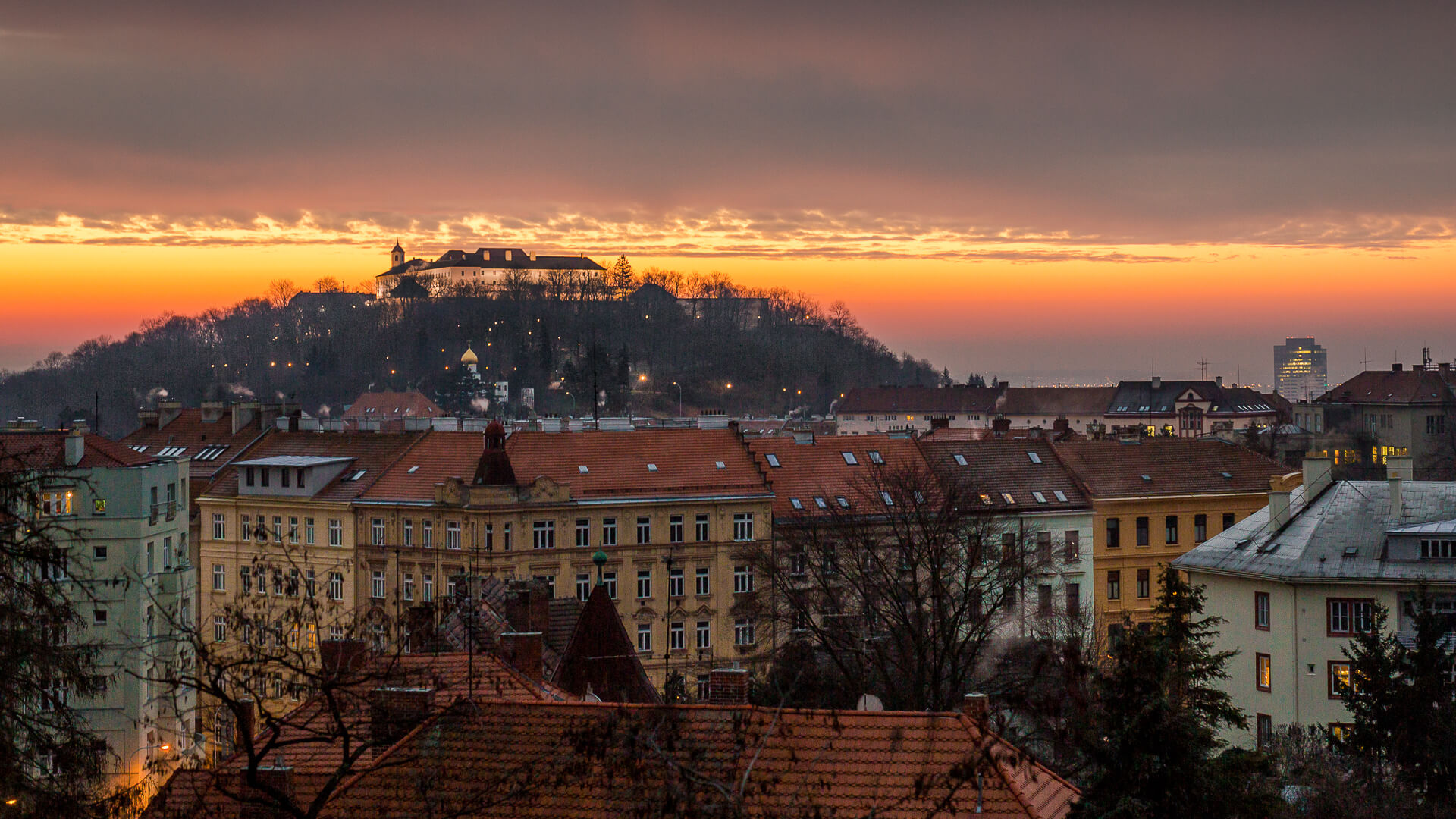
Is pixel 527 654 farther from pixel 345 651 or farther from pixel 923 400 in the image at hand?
pixel 923 400

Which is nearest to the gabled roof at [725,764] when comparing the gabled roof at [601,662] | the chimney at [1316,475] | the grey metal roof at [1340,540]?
the gabled roof at [601,662]

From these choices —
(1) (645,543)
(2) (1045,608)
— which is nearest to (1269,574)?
(2) (1045,608)

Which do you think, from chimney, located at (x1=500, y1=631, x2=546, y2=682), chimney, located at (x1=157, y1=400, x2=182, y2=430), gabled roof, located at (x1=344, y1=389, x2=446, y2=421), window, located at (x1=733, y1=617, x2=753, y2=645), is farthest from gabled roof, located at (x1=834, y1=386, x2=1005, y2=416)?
chimney, located at (x1=500, y1=631, x2=546, y2=682)

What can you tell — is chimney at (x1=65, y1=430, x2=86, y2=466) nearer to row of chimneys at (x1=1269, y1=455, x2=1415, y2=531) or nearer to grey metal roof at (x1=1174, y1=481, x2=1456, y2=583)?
grey metal roof at (x1=1174, y1=481, x2=1456, y2=583)

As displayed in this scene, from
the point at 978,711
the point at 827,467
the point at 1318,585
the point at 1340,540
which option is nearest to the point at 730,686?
the point at 978,711

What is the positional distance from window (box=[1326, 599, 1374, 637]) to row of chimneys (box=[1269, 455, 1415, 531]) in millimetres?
2971

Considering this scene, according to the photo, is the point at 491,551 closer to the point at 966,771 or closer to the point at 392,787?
the point at 392,787

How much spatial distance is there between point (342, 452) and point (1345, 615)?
34860mm

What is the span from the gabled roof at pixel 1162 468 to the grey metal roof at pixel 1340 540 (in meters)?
16.3

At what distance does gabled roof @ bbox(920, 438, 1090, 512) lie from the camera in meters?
60.9

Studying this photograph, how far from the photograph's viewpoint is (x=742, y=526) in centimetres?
5703

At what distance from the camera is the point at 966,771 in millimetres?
13086

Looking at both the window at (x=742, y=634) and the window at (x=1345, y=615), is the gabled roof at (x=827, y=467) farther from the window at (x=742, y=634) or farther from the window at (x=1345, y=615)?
the window at (x=1345, y=615)

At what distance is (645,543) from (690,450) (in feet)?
14.7
